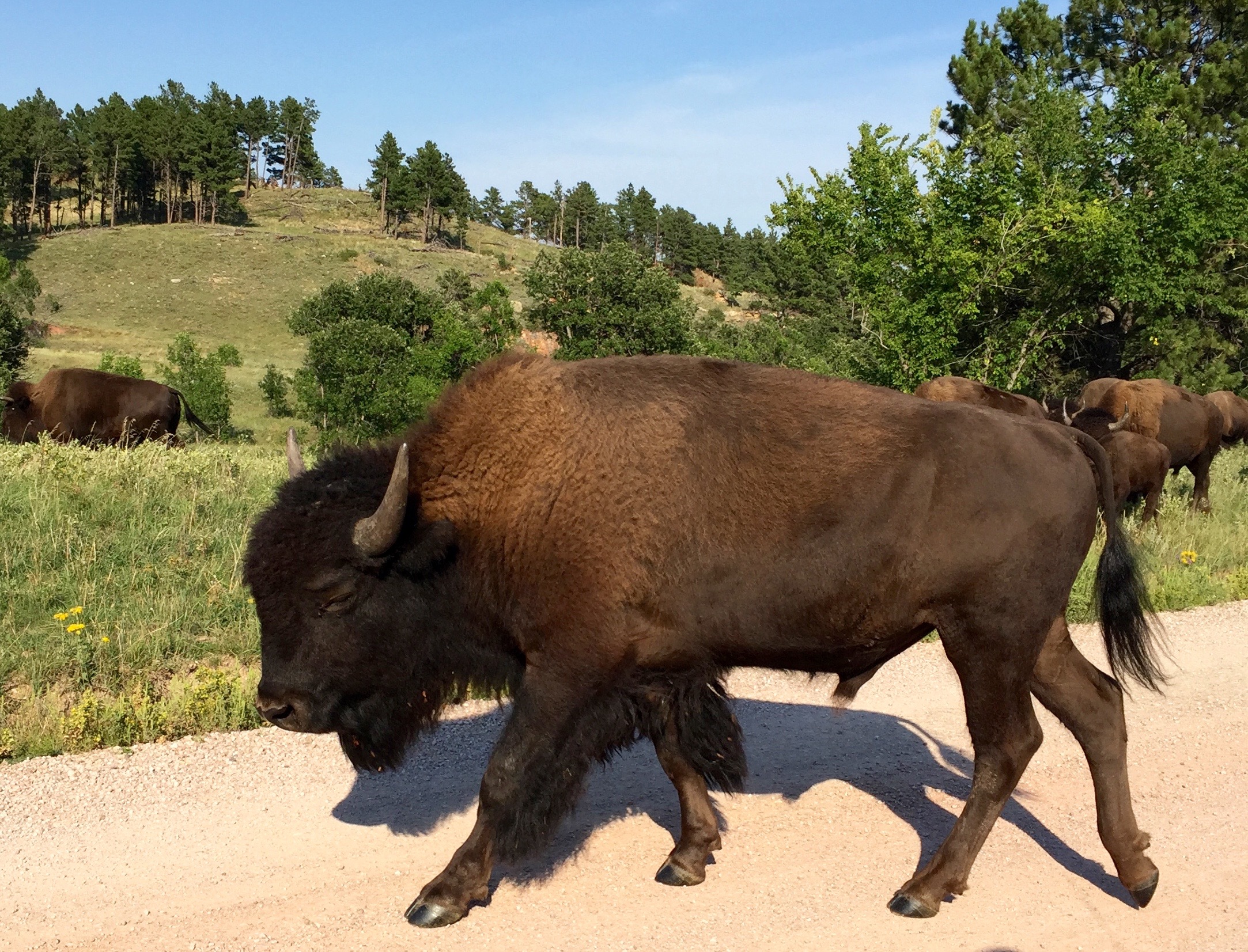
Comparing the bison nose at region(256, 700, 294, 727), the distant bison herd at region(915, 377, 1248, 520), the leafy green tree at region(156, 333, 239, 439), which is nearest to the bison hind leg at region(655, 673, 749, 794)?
the bison nose at region(256, 700, 294, 727)

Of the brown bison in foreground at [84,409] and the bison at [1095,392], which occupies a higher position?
the bison at [1095,392]

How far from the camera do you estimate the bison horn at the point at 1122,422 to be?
47.3 feet

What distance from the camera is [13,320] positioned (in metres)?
37.4

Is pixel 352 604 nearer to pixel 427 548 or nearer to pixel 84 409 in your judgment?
pixel 427 548

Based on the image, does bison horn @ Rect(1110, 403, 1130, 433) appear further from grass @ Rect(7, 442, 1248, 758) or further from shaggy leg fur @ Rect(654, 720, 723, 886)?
shaggy leg fur @ Rect(654, 720, 723, 886)

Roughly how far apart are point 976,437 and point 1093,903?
2.01 metres

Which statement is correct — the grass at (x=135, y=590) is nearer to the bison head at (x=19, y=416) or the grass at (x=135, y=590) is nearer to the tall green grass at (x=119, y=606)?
the tall green grass at (x=119, y=606)

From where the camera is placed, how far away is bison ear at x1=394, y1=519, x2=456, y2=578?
411 centimetres

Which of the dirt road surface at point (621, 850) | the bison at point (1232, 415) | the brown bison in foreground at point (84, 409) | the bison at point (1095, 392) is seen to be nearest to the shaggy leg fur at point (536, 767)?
the dirt road surface at point (621, 850)

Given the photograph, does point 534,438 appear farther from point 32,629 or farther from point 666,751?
point 32,629

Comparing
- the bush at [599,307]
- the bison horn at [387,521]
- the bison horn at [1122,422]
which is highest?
the bush at [599,307]

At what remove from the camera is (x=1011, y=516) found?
414cm

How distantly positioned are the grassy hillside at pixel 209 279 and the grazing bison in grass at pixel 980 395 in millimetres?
32144

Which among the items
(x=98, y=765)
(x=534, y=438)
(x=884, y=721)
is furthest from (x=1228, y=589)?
(x=98, y=765)
